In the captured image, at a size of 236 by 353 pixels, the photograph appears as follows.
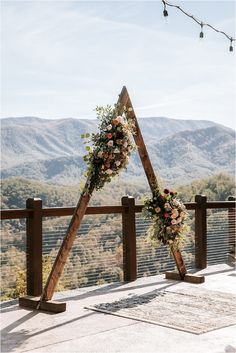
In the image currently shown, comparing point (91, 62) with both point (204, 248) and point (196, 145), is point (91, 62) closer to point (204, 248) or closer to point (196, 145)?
point (196, 145)

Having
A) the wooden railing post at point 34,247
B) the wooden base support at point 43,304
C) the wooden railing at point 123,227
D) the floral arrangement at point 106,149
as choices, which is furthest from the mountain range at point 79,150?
the wooden base support at point 43,304

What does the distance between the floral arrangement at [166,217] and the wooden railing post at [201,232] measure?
1.12m

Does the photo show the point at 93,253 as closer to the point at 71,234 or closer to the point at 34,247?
the point at 34,247

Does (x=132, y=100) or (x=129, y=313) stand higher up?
(x=132, y=100)

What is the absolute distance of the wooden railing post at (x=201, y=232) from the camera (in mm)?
7695

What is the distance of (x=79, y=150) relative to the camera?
57.6m

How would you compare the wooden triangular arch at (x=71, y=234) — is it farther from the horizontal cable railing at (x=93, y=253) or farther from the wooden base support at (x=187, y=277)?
the wooden base support at (x=187, y=277)

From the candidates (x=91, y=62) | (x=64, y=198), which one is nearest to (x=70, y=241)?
(x=64, y=198)

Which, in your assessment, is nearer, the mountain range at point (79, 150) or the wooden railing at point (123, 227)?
the wooden railing at point (123, 227)

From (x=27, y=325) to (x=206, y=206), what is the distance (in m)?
3.67

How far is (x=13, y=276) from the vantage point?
7.14m

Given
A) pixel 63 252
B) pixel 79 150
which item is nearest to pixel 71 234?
pixel 63 252

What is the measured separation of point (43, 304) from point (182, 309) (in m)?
1.17

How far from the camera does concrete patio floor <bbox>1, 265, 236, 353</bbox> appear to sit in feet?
13.0
